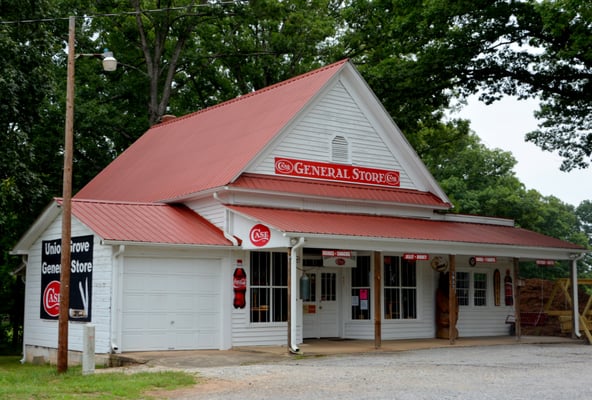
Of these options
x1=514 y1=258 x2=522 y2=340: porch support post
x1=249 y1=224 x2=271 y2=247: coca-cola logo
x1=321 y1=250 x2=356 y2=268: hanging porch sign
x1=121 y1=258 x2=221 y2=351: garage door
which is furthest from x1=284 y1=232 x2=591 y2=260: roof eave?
x1=121 y1=258 x2=221 y2=351: garage door

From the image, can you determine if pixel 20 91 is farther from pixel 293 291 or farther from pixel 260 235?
pixel 293 291

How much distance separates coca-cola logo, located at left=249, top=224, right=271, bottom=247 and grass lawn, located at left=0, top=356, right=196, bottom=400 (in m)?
5.00

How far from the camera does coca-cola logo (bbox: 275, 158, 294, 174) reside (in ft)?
71.2

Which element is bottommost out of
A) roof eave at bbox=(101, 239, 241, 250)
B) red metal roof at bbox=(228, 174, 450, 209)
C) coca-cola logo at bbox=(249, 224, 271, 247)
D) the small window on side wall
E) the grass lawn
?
the grass lawn

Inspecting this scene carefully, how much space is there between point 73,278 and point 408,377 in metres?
9.10

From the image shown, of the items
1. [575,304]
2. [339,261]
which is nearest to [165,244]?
[339,261]

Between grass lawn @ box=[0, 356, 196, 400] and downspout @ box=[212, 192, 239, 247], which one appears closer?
grass lawn @ box=[0, 356, 196, 400]

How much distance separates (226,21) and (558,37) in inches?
739

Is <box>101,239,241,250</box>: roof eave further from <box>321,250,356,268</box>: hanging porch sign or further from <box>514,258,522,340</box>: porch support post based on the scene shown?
<box>514,258,522,340</box>: porch support post

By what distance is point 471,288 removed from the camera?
25.5 m

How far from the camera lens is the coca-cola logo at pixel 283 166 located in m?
21.7

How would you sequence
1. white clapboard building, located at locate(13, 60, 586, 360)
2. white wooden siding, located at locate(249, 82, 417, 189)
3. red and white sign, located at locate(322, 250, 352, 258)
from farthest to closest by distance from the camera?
white wooden siding, located at locate(249, 82, 417, 189)
white clapboard building, located at locate(13, 60, 586, 360)
red and white sign, located at locate(322, 250, 352, 258)

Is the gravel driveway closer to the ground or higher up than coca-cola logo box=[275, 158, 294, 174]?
closer to the ground

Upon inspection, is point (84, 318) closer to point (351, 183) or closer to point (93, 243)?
point (93, 243)
